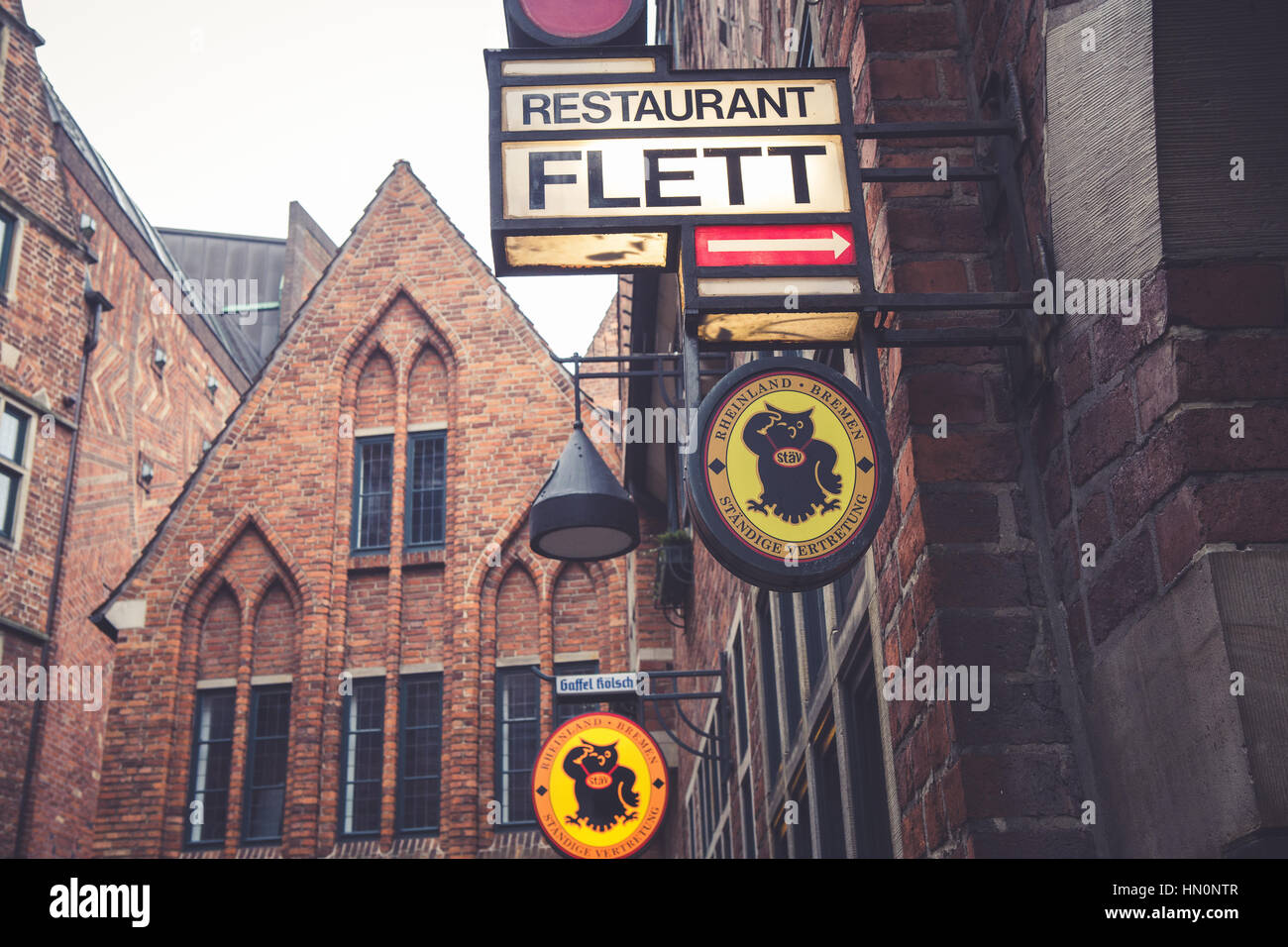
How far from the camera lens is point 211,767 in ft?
56.4

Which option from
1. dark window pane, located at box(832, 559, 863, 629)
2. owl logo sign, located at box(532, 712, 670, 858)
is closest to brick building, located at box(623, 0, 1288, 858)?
dark window pane, located at box(832, 559, 863, 629)

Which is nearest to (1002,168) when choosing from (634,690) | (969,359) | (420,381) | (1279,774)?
(969,359)

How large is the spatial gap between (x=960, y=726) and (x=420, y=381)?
17.2 m

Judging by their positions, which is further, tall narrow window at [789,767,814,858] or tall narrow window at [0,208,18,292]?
tall narrow window at [0,208,18,292]

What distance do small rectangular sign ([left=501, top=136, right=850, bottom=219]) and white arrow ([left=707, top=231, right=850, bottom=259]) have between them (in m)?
0.08

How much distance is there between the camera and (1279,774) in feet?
7.22

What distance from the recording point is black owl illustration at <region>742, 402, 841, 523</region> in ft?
9.91

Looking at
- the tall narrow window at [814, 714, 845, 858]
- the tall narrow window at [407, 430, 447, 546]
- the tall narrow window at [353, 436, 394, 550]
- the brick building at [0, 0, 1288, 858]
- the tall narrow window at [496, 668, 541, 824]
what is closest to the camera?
the brick building at [0, 0, 1288, 858]

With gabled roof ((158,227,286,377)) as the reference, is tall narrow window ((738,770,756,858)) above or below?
below

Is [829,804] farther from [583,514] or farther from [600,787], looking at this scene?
[600,787]

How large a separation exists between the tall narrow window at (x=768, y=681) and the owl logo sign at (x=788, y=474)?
12.8ft

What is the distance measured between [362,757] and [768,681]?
1118 centimetres

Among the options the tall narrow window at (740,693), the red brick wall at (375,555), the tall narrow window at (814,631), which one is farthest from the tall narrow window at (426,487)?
the tall narrow window at (814,631)

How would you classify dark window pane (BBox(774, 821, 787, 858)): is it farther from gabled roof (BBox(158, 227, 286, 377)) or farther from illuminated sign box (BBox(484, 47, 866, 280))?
gabled roof (BBox(158, 227, 286, 377))
